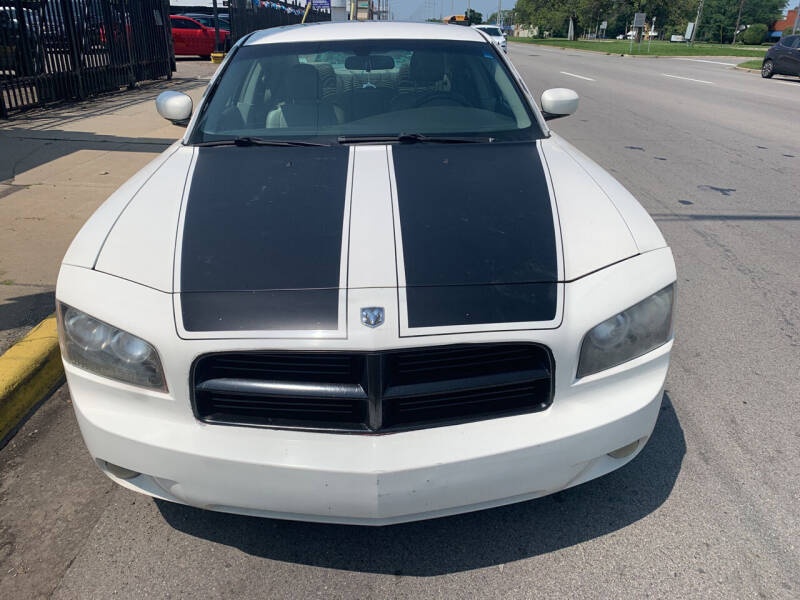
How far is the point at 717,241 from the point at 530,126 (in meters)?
2.84

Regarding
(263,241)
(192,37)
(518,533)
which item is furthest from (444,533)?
(192,37)

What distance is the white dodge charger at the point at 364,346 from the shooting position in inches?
74.6

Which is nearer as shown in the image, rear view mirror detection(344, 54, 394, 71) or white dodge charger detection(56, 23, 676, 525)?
white dodge charger detection(56, 23, 676, 525)

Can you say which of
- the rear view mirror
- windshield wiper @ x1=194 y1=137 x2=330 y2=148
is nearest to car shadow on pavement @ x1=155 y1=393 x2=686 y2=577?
windshield wiper @ x1=194 y1=137 x2=330 y2=148

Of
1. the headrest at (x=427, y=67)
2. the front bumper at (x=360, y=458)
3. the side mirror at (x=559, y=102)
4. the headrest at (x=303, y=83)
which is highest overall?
the headrest at (x=427, y=67)

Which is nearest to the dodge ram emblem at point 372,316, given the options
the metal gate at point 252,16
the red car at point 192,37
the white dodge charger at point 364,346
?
the white dodge charger at point 364,346

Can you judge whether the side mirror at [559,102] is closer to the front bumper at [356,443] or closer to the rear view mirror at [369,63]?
the rear view mirror at [369,63]

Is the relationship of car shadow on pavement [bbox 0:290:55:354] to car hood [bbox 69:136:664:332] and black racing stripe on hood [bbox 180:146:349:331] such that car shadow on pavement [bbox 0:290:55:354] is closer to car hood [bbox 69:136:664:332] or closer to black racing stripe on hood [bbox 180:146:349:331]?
car hood [bbox 69:136:664:332]

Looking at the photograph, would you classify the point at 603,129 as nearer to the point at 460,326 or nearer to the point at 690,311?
the point at 690,311

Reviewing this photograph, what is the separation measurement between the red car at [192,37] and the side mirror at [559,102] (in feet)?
70.9

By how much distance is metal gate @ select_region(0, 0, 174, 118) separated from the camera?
10039 mm

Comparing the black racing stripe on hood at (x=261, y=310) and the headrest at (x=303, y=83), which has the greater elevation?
the headrest at (x=303, y=83)

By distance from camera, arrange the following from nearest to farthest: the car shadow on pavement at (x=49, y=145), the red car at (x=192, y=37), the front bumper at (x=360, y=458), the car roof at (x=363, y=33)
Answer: the front bumper at (x=360, y=458) → the car roof at (x=363, y=33) → the car shadow on pavement at (x=49, y=145) → the red car at (x=192, y=37)

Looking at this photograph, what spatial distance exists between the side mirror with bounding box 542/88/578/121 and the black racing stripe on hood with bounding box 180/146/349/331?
4.90 feet
